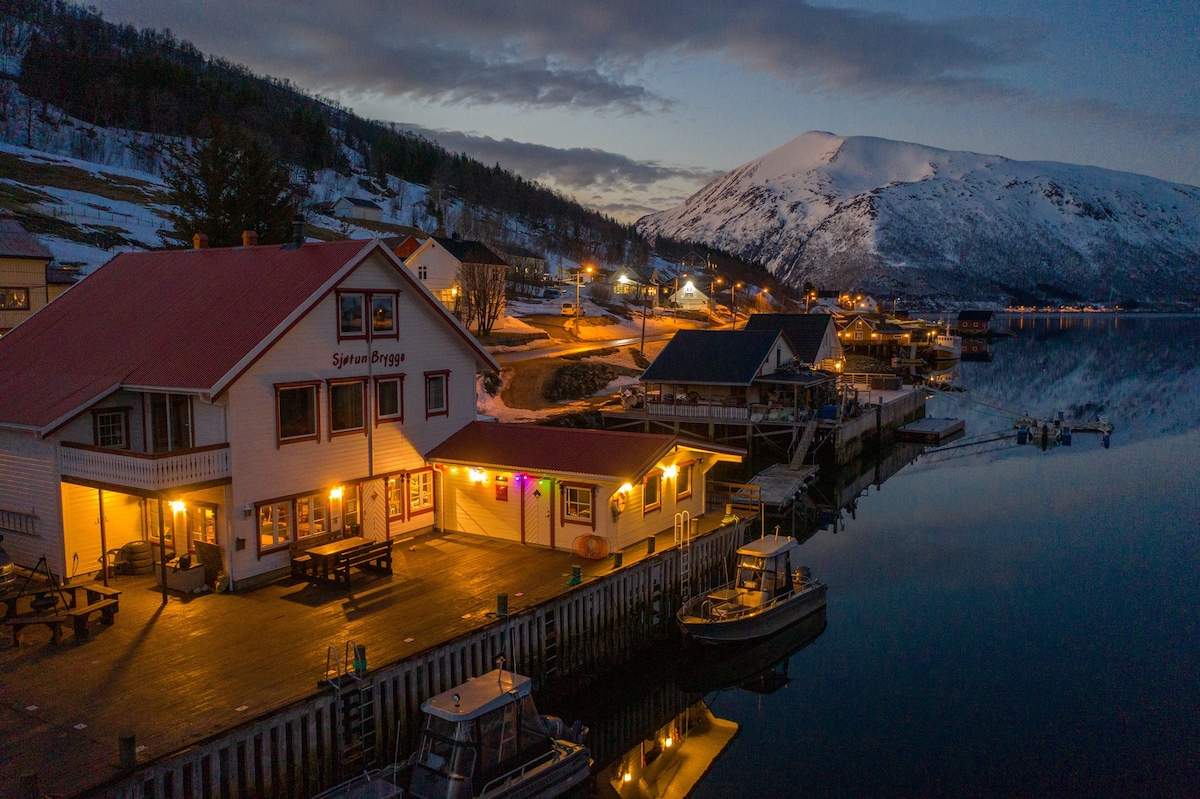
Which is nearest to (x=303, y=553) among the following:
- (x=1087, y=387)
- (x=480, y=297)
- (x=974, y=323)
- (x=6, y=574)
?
(x=6, y=574)

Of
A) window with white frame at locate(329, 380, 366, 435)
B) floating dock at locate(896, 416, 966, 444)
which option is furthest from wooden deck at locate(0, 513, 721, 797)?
floating dock at locate(896, 416, 966, 444)

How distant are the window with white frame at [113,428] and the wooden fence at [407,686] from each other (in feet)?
41.1

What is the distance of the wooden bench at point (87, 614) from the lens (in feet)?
61.3

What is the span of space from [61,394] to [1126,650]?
3242 cm

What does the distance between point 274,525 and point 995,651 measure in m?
21.9

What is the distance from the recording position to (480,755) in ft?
50.4

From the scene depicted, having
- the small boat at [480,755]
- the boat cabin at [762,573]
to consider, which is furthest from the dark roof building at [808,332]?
the small boat at [480,755]

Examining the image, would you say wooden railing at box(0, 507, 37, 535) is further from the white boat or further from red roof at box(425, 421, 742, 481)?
the white boat

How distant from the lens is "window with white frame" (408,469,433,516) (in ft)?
91.1

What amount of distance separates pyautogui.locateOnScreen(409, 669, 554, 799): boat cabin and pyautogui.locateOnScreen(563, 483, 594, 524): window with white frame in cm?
949

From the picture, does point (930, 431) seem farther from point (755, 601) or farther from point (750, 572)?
point (755, 601)

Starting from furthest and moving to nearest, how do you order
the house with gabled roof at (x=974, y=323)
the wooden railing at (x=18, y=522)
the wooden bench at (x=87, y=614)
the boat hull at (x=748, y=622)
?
the house with gabled roof at (x=974, y=323) → the boat hull at (x=748, y=622) → the wooden railing at (x=18, y=522) → the wooden bench at (x=87, y=614)

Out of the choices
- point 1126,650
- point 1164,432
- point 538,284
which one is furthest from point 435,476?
point 538,284

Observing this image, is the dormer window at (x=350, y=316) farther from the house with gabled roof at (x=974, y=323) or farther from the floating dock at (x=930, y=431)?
the house with gabled roof at (x=974, y=323)
